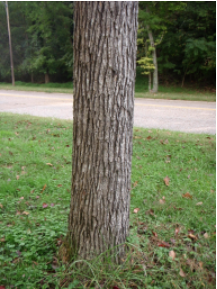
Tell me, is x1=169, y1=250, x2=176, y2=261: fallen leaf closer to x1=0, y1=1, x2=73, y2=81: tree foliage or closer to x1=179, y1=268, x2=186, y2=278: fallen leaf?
x1=179, y1=268, x2=186, y2=278: fallen leaf

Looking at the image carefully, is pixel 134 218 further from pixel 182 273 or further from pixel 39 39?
pixel 39 39

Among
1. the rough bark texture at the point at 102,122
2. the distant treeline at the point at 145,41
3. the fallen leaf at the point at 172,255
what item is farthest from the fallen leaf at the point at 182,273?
the distant treeline at the point at 145,41

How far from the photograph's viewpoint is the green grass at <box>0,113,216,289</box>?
7.48 ft

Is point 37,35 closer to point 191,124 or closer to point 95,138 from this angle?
point 191,124

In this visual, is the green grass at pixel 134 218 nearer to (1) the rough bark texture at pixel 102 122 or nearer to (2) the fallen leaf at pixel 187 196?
(2) the fallen leaf at pixel 187 196

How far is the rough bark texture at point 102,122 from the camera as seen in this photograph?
6.61 ft

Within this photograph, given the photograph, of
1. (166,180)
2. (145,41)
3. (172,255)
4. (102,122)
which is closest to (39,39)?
(145,41)

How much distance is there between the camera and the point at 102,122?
2127mm

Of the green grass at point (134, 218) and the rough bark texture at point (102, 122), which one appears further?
the green grass at point (134, 218)

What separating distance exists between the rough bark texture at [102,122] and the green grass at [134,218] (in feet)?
0.86

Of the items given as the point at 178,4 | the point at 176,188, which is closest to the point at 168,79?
the point at 178,4

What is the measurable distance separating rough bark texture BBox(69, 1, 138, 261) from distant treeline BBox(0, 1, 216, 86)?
13.9 m

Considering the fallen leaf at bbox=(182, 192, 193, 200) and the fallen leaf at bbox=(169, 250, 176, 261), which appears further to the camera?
the fallen leaf at bbox=(182, 192, 193, 200)

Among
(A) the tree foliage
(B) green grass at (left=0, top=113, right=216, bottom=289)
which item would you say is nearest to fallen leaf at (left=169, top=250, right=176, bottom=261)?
(B) green grass at (left=0, top=113, right=216, bottom=289)
